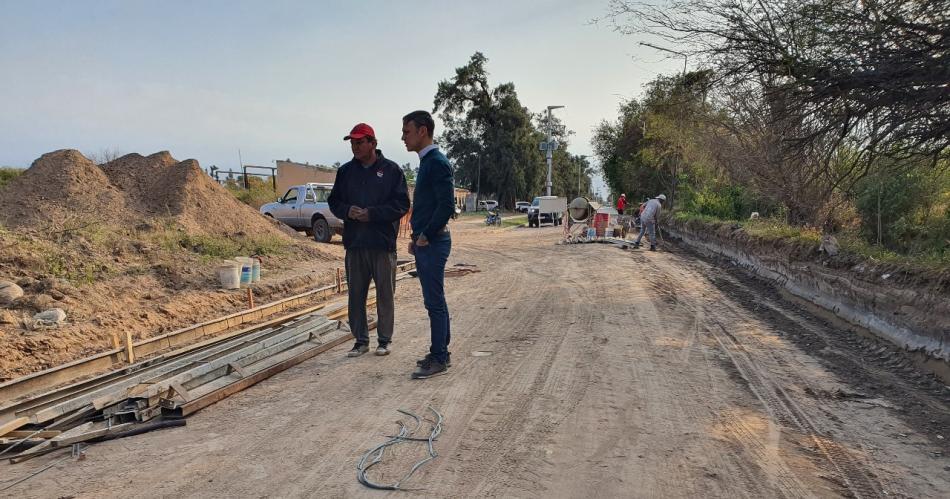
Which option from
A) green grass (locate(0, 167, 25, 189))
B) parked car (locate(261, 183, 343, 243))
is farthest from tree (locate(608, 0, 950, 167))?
green grass (locate(0, 167, 25, 189))

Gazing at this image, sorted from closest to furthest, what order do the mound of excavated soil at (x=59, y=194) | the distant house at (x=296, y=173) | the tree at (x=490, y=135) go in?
1. the mound of excavated soil at (x=59, y=194)
2. the distant house at (x=296, y=173)
3. the tree at (x=490, y=135)

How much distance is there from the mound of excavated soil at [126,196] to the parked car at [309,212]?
303 cm

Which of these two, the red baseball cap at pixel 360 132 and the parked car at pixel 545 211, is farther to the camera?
the parked car at pixel 545 211

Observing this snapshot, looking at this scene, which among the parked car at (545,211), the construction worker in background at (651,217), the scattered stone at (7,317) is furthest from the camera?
the parked car at (545,211)

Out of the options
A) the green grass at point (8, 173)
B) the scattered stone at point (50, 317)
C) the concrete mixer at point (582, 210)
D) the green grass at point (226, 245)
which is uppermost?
the green grass at point (8, 173)

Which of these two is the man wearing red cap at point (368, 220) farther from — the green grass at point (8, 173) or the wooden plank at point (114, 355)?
the green grass at point (8, 173)

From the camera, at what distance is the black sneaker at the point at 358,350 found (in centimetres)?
523

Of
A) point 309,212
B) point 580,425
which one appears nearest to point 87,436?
point 580,425

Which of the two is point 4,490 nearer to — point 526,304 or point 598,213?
point 526,304

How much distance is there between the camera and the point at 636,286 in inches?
377

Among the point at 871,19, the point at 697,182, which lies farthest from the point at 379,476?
the point at 697,182

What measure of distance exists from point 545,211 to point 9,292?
27.1m

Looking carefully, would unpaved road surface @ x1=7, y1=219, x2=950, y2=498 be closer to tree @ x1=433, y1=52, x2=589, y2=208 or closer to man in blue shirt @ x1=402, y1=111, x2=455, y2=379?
man in blue shirt @ x1=402, y1=111, x2=455, y2=379

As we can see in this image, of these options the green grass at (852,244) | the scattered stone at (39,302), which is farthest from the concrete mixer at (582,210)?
the scattered stone at (39,302)
